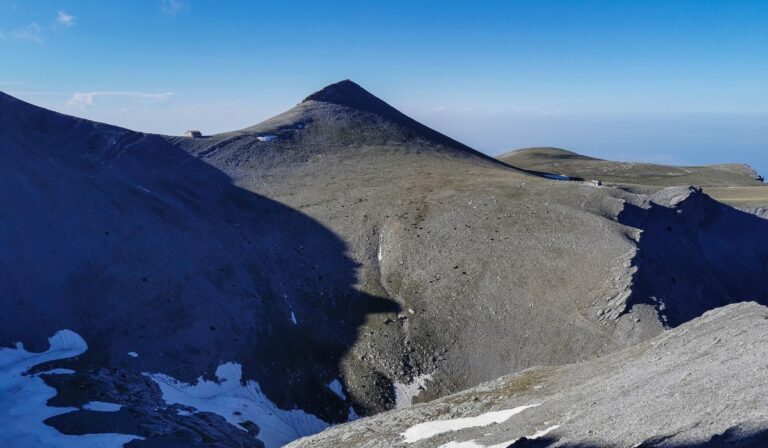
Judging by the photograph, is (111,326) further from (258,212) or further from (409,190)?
(409,190)

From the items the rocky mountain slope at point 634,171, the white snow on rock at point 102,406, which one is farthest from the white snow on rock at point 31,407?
the rocky mountain slope at point 634,171

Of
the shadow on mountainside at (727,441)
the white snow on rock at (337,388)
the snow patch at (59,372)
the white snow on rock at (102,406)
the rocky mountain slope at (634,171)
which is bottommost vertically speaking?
the white snow on rock at (337,388)

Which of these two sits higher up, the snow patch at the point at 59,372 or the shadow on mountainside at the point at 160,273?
the shadow on mountainside at the point at 160,273

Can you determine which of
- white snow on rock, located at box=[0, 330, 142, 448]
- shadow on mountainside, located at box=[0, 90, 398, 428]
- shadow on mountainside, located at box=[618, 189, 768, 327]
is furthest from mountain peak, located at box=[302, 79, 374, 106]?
white snow on rock, located at box=[0, 330, 142, 448]

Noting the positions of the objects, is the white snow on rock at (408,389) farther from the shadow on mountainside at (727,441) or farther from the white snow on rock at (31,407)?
the shadow on mountainside at (727,441)

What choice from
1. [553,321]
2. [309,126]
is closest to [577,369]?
[553,321]

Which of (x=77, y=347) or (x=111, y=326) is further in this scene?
(x=111, y=326)
